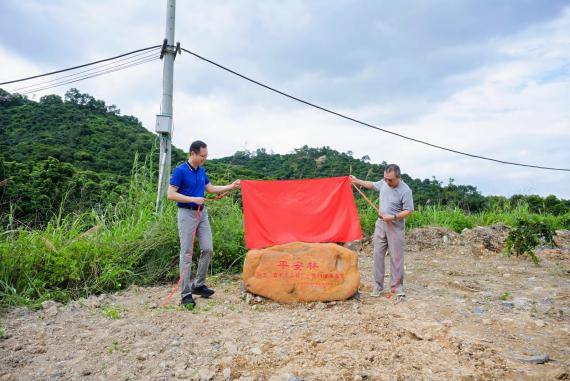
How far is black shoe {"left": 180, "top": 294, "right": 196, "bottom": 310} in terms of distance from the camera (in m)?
4.79

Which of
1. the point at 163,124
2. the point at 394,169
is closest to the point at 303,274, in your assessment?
the point at 394,169

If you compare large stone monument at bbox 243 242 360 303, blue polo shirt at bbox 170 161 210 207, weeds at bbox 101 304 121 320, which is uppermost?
blue polo shirt at bbox 170 161 210 207

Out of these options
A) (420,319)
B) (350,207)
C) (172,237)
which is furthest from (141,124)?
(420,319)

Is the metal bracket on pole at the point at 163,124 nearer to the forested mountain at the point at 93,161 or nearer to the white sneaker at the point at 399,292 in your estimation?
the forested mountain at the point at 93,161

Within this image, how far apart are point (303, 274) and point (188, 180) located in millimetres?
1761

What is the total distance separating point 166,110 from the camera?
737 cm

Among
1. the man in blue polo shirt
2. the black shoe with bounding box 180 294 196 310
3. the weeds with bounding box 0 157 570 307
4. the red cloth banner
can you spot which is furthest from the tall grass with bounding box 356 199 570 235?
the black shoe with bounding box 180 294 196 310

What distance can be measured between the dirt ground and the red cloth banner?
2.70 ft

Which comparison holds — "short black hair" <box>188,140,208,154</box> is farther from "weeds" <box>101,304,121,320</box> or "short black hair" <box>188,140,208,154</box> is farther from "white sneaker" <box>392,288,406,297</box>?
"white sneaker" <box>392,288,406,297</box>

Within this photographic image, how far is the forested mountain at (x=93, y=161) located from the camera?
30.5ft

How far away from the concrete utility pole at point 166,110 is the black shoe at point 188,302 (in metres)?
2.32

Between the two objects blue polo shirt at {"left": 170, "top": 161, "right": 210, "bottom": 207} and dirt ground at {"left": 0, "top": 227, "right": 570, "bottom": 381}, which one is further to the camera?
blue polo shirt at {"left": 170, "top": 161, "right": 210, "bottom": 207}

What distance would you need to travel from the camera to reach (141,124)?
22.1m

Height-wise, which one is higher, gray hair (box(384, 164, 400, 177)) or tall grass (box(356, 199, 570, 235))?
gray hair (box(384, 164, 400, 177))
